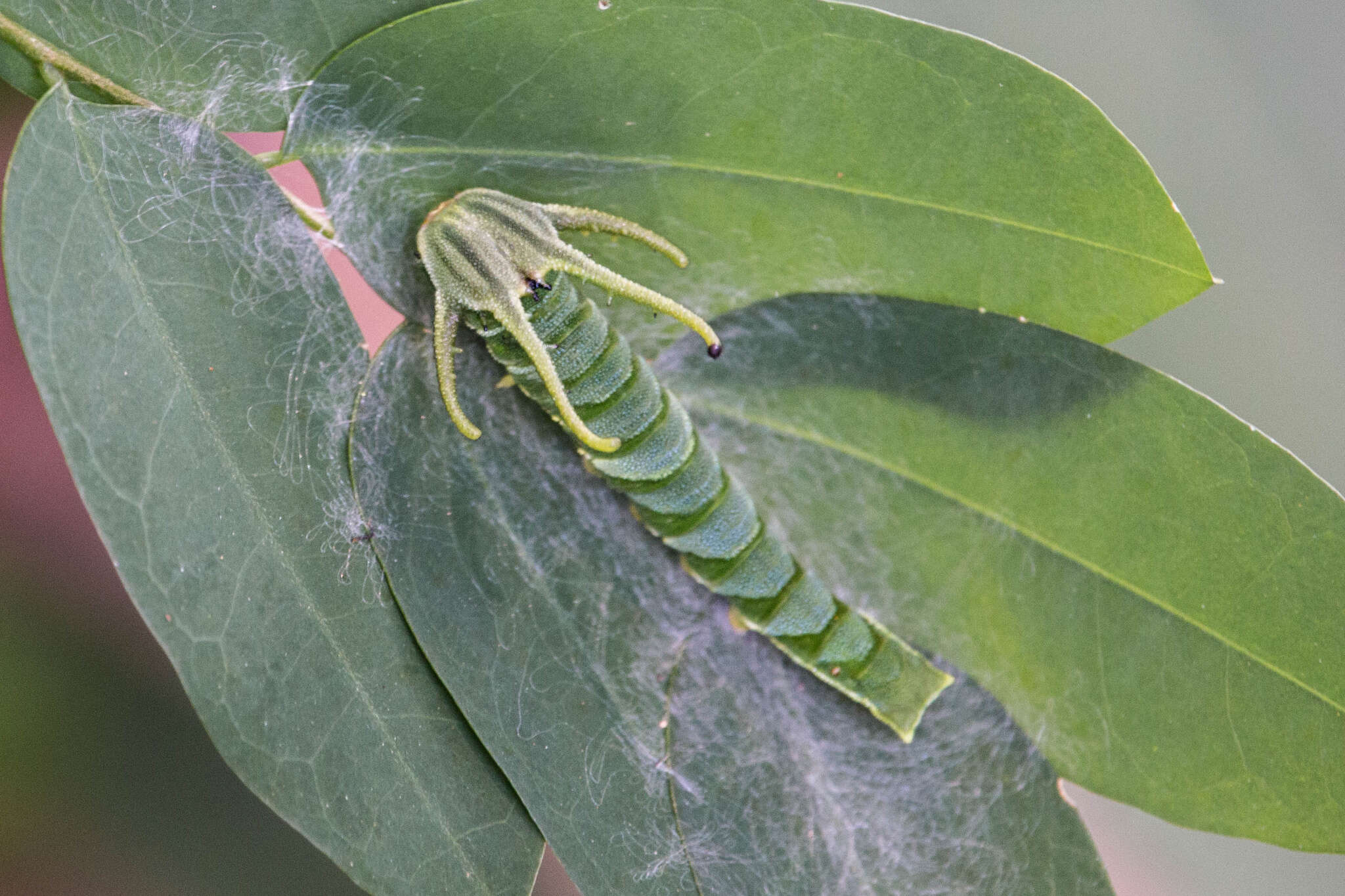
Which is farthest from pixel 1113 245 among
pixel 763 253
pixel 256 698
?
pixel 256 698

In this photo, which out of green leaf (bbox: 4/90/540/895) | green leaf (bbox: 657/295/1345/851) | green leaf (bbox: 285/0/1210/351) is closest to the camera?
green leaf (bbox: 4/90/540/895)

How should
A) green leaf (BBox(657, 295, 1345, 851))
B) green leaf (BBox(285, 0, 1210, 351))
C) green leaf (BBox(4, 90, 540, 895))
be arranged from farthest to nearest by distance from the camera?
green leaf (BBox(657, 295, 1345, 851)) → green leaf (BBox(285, 0, 1210, 351)) → green leaf (BBox(4, 90, 540, 895))

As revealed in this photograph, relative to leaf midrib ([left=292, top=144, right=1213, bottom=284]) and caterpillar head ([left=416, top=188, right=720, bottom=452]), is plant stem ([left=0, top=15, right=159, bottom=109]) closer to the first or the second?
leaf midrib ([left=292, top=144, right=1213, bottom=284])

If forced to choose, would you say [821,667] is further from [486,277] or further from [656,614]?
[486,277]

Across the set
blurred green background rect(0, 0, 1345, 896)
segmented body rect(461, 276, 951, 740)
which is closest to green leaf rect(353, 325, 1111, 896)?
segmented body rect(461, 276, 951, 740)

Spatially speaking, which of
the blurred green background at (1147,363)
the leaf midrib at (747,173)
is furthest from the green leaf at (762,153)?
the blurred green background at (1147,363)
